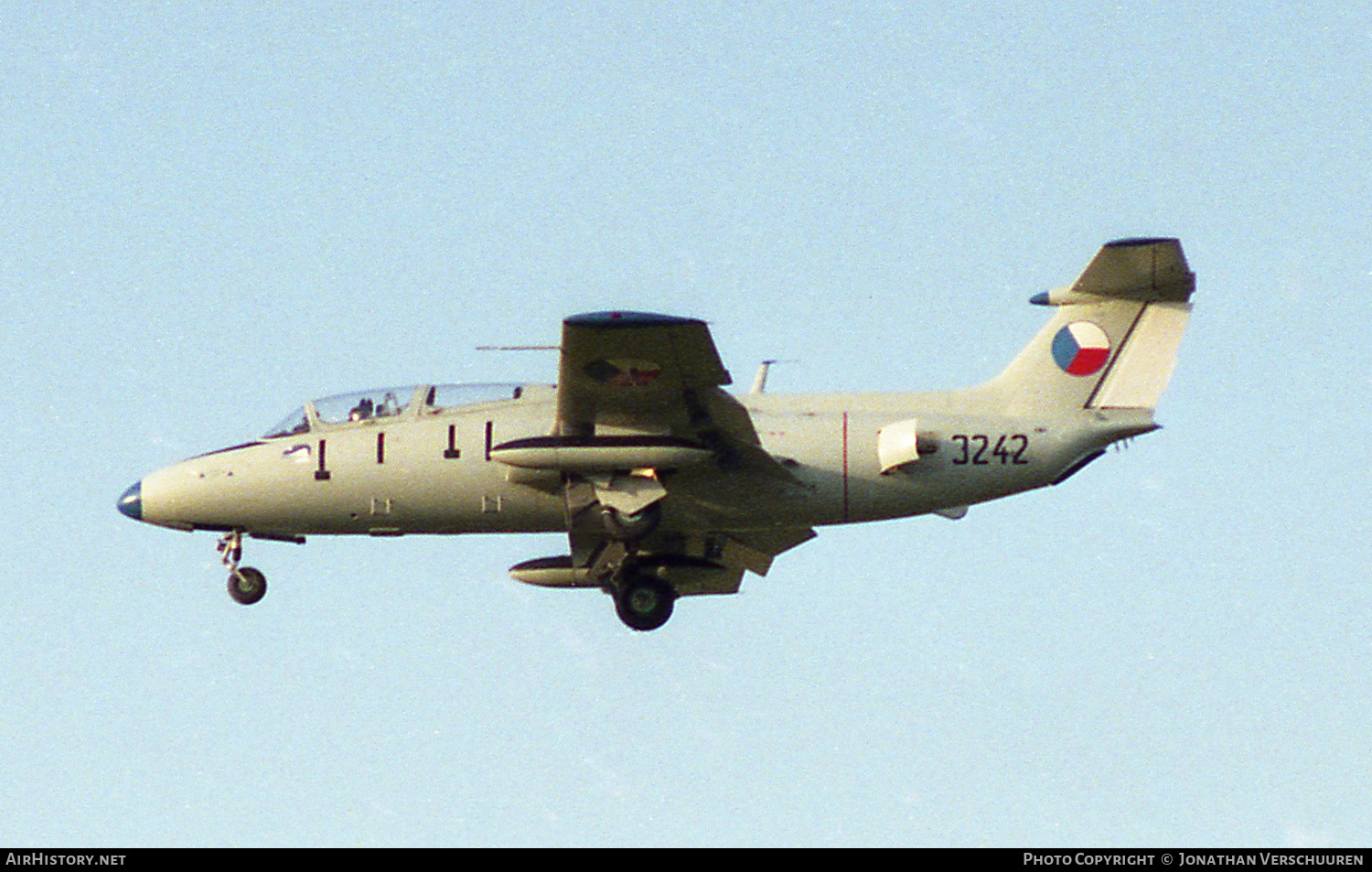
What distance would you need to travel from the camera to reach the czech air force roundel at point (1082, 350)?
2794 centimetres

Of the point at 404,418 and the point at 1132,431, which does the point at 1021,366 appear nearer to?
the point at 1132,431

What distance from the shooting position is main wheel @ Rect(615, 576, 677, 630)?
2894 cm

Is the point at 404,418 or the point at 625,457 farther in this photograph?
the point at 404,418

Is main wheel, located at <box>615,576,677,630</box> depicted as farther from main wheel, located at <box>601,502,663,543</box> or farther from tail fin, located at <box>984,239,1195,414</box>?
tail fin, located at <box>984,239,1195,414</box>

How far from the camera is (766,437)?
2752 centimetres

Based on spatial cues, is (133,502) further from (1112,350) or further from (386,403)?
(1112,350)

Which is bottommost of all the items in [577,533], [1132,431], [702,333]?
[577,533]

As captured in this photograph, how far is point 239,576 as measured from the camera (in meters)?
29.4

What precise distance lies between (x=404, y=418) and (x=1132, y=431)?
382 inches

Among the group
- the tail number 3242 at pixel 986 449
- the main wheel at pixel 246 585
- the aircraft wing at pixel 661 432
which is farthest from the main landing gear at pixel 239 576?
the tail number 3242 at pixel 986 449

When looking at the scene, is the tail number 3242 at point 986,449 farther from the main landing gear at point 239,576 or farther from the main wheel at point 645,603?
the main landing gear at point 239,576

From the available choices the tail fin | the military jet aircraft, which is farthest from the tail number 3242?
the tail fin

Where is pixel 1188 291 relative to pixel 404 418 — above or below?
above

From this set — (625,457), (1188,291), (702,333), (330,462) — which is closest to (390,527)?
(330,462)
